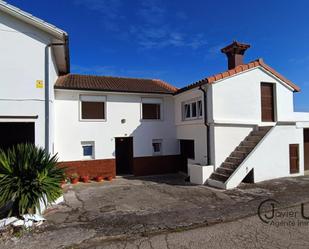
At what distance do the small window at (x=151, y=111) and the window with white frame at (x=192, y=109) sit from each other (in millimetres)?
1597

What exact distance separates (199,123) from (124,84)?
18.5 feet

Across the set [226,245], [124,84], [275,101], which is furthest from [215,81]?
[226,245]

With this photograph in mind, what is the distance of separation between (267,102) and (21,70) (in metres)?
12.0

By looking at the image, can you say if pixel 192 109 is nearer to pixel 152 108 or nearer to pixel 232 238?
pixel 152 108

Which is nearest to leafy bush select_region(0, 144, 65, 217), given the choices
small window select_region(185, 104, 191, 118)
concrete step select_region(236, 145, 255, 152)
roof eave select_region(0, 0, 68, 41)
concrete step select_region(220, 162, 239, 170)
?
roof eave select_region(0, 0, 68, 41)

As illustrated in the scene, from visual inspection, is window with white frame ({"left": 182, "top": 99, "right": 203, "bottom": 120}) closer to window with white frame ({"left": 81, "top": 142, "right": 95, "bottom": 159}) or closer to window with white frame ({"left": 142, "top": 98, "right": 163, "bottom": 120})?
window with white frame ({"left": 142, "top": 98, "right": 163, "bottom": 120})

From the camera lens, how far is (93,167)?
13375mm

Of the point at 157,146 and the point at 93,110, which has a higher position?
the point at 93,110

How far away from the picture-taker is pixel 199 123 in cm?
1277

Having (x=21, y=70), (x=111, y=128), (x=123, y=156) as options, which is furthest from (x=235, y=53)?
(x=21, y=70)

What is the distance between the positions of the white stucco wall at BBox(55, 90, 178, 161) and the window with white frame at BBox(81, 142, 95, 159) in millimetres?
223

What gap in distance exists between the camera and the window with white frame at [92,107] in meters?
13.5

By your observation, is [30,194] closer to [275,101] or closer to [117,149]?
[117,149]

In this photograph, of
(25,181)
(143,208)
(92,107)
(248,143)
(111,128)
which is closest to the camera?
(25,181)
